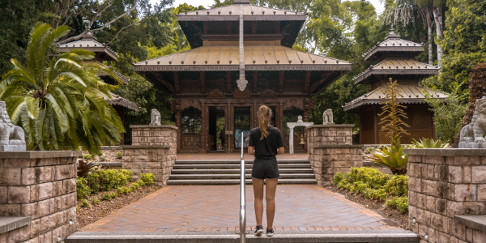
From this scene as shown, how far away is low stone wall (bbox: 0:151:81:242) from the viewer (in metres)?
4.16

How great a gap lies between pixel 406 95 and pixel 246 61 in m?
8.76

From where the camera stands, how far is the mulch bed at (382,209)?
18.9 ft

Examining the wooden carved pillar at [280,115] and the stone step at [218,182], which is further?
the wooden carved pillar at [280,115]

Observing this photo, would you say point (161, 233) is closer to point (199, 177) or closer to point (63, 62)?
point (63, 62)

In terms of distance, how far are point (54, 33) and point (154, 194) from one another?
4530 mm

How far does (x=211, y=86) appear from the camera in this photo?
1822 cm

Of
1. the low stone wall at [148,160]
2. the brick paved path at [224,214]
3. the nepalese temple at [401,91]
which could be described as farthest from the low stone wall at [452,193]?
the nepalese temple at [401,91]

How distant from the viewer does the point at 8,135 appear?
4.31m

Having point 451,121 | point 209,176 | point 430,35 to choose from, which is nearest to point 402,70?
point 451,121

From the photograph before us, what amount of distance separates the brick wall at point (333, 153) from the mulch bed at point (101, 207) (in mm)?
5248

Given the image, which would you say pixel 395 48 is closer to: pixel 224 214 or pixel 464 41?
pixel 464 41

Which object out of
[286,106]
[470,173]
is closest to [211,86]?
[286,106]

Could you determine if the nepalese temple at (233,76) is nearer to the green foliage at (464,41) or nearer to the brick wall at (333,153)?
the brick wall at (333,153)

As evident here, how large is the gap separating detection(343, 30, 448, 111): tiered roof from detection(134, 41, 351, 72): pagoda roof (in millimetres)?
3673
